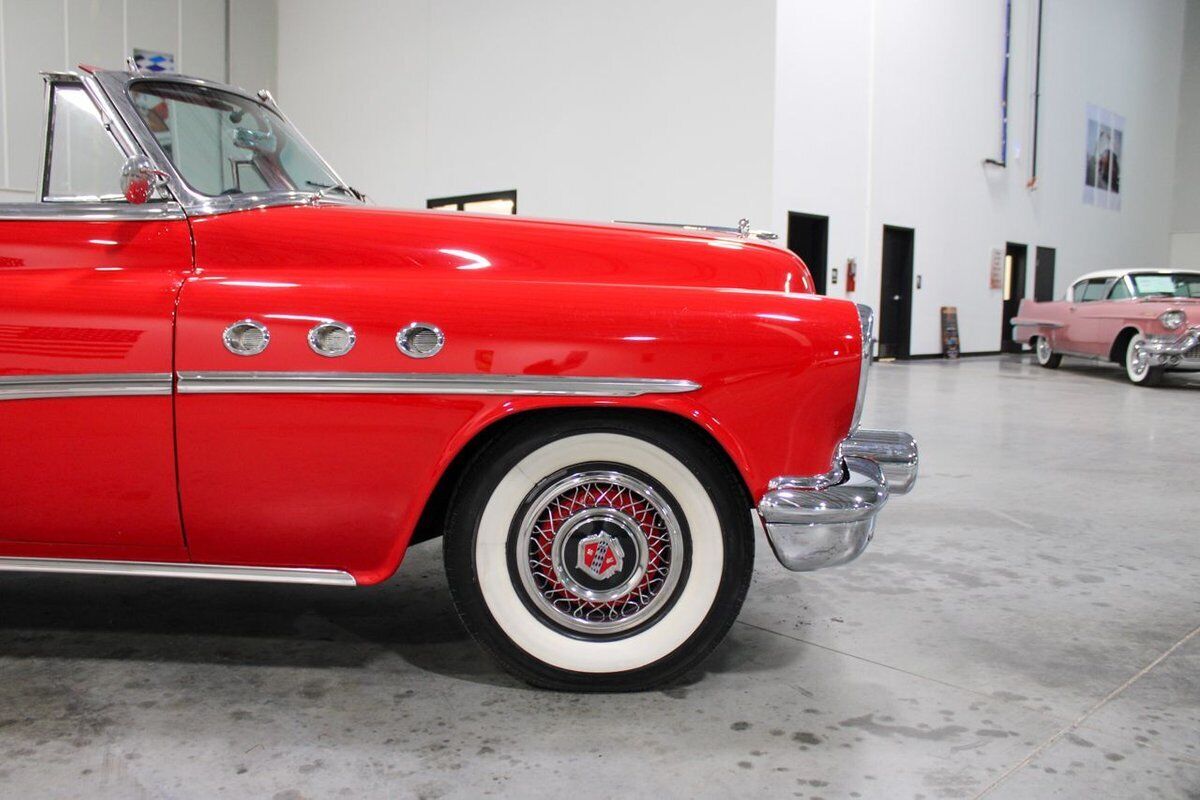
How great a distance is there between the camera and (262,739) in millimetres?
2006

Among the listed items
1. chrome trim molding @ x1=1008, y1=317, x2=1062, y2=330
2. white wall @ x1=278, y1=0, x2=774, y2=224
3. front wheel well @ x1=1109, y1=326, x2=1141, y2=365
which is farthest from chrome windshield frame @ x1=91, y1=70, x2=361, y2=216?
chrome trim molding @ x1=1008, y1=317, x2=1062, y2=330

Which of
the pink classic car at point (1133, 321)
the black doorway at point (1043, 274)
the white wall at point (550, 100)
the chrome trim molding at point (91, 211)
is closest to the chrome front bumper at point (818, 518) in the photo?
the chrome trim molding at point (91, 211)

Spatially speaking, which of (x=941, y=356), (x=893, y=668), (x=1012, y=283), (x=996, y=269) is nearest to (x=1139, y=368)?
(x=941, y=356)

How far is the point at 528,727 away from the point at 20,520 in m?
1.31

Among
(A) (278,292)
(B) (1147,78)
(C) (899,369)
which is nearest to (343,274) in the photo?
(A) (278,292)

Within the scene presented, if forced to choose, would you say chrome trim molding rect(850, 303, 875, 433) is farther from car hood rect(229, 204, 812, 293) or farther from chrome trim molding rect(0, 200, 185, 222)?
chrome trim molding rect(0, 200, 185, 222)

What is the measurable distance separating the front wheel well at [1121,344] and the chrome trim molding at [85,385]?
38.0 ft

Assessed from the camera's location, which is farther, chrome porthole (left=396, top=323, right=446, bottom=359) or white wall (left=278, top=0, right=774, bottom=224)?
white wall (left=278, top=0, right=774, bottom=224)

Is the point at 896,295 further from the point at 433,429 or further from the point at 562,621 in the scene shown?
the point at 433,429

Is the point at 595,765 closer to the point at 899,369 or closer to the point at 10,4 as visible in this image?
the point at 899,369

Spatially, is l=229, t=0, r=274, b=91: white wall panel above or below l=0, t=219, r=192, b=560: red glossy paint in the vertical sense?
above

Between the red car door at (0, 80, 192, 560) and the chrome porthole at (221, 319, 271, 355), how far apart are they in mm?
137

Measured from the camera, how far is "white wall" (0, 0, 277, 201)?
1389 cm

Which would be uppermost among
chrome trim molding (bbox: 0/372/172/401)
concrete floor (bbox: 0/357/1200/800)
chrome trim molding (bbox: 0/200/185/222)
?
chrome trim molding (bbox: 0/200/185/222)
